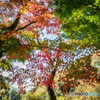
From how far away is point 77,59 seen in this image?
672 cm

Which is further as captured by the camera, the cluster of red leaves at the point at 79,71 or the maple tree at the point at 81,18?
the maple tree at the point at 81,18

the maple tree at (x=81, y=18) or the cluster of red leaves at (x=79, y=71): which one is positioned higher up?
the maple tree at (x=81, y=18)

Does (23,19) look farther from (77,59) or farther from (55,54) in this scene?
(77,59)

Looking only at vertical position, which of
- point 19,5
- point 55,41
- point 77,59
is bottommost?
point 77,59

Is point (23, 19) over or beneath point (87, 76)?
over

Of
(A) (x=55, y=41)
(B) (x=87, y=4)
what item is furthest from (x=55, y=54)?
(B) (x=87, y=4)

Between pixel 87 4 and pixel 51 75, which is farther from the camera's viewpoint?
pixel 87 4

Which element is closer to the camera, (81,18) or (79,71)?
(79,71)

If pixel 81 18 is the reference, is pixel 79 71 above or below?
below

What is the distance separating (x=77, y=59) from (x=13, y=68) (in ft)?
17.8

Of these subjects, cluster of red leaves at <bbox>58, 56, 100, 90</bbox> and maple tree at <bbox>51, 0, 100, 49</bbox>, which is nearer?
cluster of red leaves at <bbox>58, 56, 100, 90</bbox>

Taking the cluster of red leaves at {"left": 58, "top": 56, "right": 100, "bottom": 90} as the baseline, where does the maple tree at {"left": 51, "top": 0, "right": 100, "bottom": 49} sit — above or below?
above

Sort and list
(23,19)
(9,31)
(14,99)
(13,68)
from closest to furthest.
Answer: (9,31) → (13,68) → (23,19) → (14,99)

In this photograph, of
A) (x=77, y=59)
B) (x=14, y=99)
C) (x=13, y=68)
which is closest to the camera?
(x=77, y=59)
